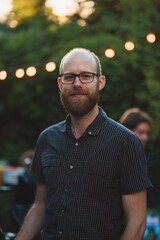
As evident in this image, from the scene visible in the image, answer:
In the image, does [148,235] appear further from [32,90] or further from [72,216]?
[32,90]

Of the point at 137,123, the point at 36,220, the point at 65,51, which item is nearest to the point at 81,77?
the point at 36,220

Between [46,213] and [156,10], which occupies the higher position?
[156,10]

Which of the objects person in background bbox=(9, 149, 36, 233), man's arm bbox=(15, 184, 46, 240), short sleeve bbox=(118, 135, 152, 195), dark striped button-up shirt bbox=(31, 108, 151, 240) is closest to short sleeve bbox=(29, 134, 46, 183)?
man's arm bbox=(15, 184, 46, 240)

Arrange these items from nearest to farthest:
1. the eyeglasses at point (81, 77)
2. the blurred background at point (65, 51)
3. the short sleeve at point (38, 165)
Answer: the eyeglasses at point (81, 77)
the short sleeve at point (38, 165)
the blurred background at point (65, 51)

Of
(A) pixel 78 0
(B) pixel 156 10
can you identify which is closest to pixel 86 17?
(A) pixel 78 0

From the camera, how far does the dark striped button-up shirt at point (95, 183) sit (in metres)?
3.38

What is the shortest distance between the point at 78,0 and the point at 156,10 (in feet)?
24.4

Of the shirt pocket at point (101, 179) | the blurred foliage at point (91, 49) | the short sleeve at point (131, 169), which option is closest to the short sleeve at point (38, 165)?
the shirt pocket at point (101, 179)

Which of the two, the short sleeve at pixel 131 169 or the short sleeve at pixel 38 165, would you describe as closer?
the short sleeve at pixel 131 169

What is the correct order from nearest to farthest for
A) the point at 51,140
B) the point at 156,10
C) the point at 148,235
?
the point at 51,140 → the point at 148,235 → the point at 156,10

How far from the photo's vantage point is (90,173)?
3.42 m

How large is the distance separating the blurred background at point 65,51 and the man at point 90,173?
9.29 feet

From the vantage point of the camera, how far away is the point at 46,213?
3.61m

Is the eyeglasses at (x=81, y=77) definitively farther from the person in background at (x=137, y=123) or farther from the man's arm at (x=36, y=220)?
the person in background at (x=137, y=123)
